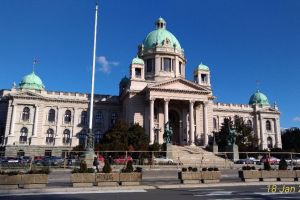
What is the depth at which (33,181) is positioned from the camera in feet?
60.2

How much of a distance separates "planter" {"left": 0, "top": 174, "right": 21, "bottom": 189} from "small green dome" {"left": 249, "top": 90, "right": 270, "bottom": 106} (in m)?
82.2

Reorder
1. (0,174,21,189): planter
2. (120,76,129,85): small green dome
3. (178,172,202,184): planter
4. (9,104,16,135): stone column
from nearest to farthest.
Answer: (0,174,21,189): planter < (178,172,202,184): planter < (9,104,16,135): stone column < (120,76,129,85): small green dome

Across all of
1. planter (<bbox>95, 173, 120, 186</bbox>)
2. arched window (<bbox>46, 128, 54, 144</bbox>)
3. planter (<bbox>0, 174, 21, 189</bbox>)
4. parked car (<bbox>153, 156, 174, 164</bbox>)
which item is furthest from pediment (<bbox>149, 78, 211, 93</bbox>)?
planter (<bbox>0, 174, 21, 189</bbox>)

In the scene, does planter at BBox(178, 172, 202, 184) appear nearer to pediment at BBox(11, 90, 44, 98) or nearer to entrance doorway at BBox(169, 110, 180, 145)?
entrance doorway at BBox(169, 110, 180, 145)

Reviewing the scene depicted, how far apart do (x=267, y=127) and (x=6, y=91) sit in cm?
6732

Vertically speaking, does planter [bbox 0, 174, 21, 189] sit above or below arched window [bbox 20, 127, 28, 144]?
below

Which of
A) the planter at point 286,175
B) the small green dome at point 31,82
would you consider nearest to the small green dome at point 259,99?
the small green dome at point 31,82

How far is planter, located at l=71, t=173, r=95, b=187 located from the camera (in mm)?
18766

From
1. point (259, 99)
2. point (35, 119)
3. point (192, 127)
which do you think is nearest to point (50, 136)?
point (35, 119)

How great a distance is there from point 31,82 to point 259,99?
62.8 meters

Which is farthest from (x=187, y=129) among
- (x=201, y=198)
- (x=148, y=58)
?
(x=201, y=198)

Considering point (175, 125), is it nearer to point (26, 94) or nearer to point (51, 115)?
point (51, 115)

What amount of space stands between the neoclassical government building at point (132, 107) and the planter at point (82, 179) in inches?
1587

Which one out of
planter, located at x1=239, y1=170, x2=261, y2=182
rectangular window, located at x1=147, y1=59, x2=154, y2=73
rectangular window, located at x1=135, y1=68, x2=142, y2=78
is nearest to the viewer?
planter, located at x1=239, y1=170, x2=261, y2=182
